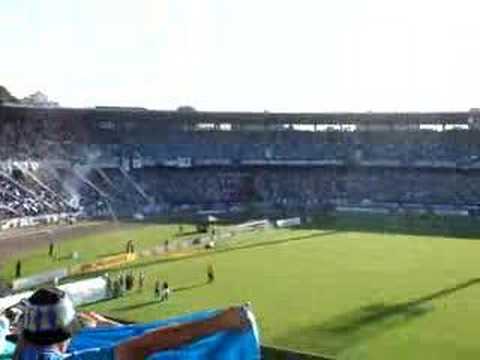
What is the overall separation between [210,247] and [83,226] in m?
15.7

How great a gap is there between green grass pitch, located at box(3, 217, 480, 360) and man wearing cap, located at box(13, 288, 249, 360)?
20.0 metres

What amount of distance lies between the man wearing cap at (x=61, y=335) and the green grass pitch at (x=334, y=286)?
786 inches

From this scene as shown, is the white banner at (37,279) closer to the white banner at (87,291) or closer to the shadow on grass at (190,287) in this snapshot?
the white banner at (87,291)

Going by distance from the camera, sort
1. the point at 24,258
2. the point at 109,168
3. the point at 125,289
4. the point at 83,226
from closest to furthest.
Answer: the point at 125,289
the point at 24,258
the point at 83,226
the point at 109,168

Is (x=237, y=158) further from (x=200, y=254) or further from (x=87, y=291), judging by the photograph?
(x=87, y=291)

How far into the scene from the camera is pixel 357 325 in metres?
27.7

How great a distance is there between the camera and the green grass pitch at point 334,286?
25953 mm

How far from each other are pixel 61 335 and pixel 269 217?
70040 millimetres

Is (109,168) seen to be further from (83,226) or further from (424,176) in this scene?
(424,176)

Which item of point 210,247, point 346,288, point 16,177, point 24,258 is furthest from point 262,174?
point 346,288

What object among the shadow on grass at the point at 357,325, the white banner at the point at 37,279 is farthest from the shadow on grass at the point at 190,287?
the shadow on grass at the point at 357,325

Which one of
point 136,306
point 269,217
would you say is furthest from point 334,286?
point 269,217

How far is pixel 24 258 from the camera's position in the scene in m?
46.2

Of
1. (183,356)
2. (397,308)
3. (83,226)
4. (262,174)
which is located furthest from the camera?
(262,174)
